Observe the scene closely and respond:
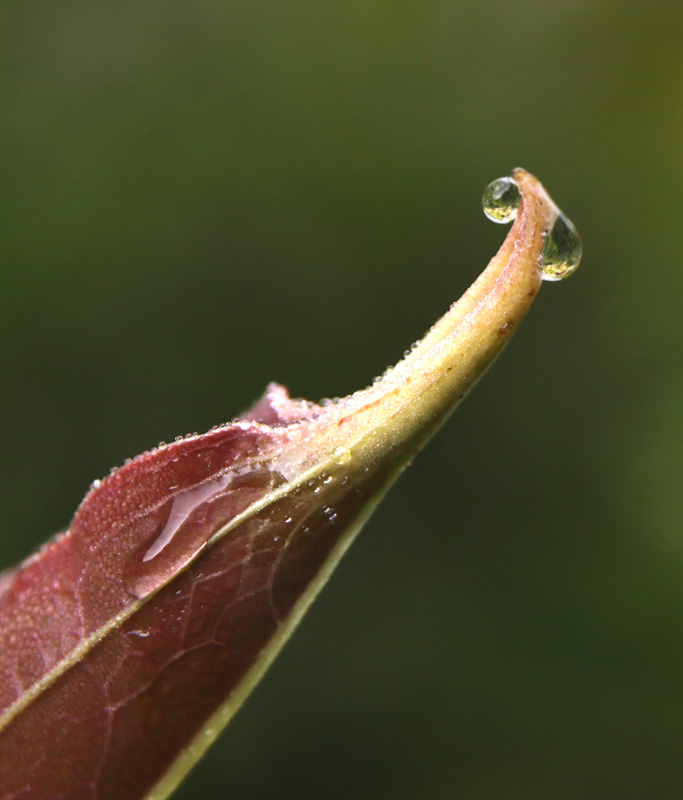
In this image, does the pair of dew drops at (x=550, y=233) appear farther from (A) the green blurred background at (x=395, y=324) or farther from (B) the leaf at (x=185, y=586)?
(A) the green blurred background at (x=395, y=324)

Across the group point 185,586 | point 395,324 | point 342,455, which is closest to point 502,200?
point 342,455

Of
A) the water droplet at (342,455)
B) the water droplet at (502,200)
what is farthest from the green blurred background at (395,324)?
the water droplet at (342,455)

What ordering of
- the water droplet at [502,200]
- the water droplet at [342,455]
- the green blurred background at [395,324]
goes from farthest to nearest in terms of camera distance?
the green blurred background at [395,324], the water droplet at [502,200], the water droplet at [342,455]

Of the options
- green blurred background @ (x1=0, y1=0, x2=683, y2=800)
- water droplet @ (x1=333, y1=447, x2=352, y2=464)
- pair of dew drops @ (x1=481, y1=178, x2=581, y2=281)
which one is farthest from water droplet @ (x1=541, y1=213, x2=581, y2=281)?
green blurred background @ (x1=0, y1=0, x2=683, y2=800)

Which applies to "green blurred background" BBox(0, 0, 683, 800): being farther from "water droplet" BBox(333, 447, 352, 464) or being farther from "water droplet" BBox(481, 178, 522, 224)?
"water droplet" BBox(333, 447, 352, 464)

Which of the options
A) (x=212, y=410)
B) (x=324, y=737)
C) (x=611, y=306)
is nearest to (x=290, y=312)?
(x=212, y=410)

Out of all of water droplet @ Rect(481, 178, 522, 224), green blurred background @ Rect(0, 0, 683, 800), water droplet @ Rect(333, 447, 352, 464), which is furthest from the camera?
green blurred background @ Rect(0, 0, 683, 800)
